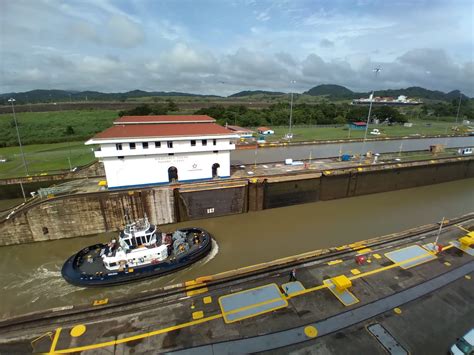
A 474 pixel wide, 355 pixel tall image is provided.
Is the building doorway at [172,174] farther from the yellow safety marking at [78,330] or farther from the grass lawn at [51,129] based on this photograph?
the grass lawn at [51,129]

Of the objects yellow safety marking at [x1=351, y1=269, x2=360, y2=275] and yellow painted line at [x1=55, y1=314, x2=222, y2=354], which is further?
yellow safety marking at [x1=351, y1=269, x2=360, y2=275]

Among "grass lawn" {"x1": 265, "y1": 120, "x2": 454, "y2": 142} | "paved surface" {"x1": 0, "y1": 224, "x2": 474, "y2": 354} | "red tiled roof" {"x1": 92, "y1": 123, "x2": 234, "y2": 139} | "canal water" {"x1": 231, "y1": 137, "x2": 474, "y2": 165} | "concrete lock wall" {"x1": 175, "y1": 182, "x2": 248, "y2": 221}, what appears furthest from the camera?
"grass lawn" {"x1": 265, "y1": 120, "x2": 454, "y2": 142}

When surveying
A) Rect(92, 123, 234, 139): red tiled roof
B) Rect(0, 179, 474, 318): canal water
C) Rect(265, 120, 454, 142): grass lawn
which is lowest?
Rect(0, 179, 474, 318): canal water

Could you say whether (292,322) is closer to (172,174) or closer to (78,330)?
(78,330)

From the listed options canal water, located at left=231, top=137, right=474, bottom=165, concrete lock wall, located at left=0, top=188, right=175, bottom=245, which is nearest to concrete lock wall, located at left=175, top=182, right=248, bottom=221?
concrete lock wall, located at left=0, top=188, right=175, bottom=245

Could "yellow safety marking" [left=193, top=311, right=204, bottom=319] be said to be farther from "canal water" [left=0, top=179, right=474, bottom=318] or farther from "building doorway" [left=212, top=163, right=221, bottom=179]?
"building doorway" [left=212, top=163, right=221, bottom=179]

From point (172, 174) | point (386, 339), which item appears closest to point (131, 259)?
point (172, 174)

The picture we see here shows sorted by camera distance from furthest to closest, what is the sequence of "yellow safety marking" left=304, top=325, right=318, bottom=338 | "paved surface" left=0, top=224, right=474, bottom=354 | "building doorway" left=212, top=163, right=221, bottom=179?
"building doorway" left=212, top=163, right=221, bottom=179
"yellow safety marking" left=304, top=325, right=318, bottom=338
"paved surface" left=0, top=224, right=474, bottom=354

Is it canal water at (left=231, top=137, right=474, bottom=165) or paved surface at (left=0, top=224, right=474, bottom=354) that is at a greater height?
canal water at (left=231, top=137, right=474, bottom=165)
